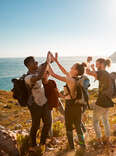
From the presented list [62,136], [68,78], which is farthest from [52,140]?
[68,78]

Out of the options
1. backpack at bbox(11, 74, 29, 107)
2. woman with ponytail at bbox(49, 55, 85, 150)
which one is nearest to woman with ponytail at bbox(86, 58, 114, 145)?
woman with ponytail at bbox(49, 55, 85, 150)

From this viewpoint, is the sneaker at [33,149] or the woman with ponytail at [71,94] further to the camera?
the sneaker at [33,149]

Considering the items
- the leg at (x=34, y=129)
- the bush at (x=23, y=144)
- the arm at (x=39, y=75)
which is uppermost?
the arm at (x=39, y=75)

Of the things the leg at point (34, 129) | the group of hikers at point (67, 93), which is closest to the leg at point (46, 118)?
the group of hikers at point (67, 93)

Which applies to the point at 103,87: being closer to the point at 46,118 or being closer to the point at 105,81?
the point at 105,81

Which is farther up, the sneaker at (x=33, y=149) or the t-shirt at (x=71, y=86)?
the t-shirt at (x=71, y=86)

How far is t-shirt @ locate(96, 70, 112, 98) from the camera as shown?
3.65 m

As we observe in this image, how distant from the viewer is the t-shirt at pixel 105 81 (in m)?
3.65

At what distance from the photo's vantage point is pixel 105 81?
3.65 m

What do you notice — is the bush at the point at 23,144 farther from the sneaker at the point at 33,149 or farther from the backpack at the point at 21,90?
the backpack at the point at 21,90

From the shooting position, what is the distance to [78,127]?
142 inches

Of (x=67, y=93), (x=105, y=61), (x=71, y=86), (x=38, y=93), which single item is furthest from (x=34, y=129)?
(x=105, y=61)

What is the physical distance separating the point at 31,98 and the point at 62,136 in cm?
271

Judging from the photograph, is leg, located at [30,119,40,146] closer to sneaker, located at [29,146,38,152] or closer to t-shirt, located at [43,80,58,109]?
sneaker, located at [29,146,38,152]
